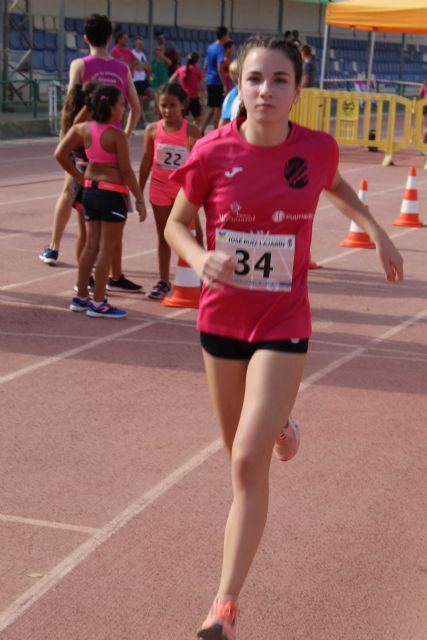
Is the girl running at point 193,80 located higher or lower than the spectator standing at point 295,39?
lower

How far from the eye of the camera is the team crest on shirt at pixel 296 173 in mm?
4242

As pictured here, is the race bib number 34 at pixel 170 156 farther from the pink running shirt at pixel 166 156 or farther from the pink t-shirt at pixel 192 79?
the pink t-shirt at pixel 192 79

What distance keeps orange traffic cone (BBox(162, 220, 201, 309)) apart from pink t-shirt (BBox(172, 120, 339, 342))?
18.0ft

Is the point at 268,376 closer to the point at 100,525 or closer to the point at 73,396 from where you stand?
the point at 100,525

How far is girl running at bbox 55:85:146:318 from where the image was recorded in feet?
30.4

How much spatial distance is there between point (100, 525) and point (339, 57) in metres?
49.1

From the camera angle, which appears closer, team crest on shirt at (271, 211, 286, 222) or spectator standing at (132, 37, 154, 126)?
team crest on shirt at (271, 211, 286, 222)

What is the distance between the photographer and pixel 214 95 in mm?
26531

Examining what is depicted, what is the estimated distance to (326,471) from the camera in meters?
6.04

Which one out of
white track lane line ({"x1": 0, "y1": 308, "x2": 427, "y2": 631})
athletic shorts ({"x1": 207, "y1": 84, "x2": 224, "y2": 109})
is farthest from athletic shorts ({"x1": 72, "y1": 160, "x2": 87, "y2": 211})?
athletic shorts ({"x1": 207, "y1": 84, "x2": 224, "y2": 109})

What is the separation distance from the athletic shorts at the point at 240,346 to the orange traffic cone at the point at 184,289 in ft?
17.9

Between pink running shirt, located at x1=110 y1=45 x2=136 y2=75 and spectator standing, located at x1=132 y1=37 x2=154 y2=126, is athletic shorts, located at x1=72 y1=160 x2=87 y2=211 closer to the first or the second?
pink running shirt, located at x1=110 y1=45 x2=136 y2=75

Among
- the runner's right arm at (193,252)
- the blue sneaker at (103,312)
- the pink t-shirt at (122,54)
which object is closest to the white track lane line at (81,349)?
the blue sneaker at (103,312)

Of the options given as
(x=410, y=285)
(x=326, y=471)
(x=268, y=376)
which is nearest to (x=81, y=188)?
A: (x=410, y=285)
